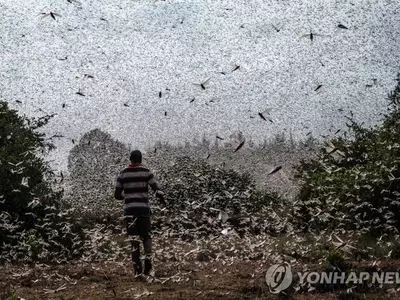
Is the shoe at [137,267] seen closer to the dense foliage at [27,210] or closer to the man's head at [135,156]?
the man's head at [135,156]

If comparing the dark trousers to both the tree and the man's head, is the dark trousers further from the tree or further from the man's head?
the tree

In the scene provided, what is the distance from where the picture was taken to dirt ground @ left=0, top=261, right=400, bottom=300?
838 cm

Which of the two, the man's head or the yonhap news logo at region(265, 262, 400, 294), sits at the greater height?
the man's head

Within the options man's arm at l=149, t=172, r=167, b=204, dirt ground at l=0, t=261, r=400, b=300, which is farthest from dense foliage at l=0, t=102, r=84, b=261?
man's arm at l=149, t=172, r=167, b=204

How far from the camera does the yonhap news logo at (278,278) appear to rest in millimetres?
8541

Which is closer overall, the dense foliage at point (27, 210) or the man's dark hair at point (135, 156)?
the man's dark hair at point (135, 156)

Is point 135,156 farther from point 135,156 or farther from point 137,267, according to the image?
point 137,267

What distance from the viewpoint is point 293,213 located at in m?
20.2

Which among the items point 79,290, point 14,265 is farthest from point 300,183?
point 79,290

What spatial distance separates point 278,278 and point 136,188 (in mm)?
3027

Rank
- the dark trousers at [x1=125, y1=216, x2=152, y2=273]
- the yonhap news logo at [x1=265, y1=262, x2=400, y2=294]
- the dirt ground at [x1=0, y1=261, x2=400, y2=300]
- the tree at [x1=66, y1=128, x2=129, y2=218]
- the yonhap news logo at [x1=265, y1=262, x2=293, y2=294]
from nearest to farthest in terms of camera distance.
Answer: the dirt ground at [x1=0, y1=261, x2=400, y2=300] < the yonhap news logo at [x1=265, y1=262, x2=293, y2=294] < the yonhap news logo at [x1=265, y1=262, x2=400, y2=294] < the dark trousers at [x1=125, y1=216, x2=152, y2=273] < the tree at [x1=66, y1=128, x2=129, y2=218]

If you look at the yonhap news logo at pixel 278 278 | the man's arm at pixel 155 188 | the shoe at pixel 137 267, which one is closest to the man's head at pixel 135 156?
the man's arm at pixel 155 188

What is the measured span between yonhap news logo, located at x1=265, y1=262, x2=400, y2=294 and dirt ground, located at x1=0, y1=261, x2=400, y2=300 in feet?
0.68

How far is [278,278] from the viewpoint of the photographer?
9211 mm
